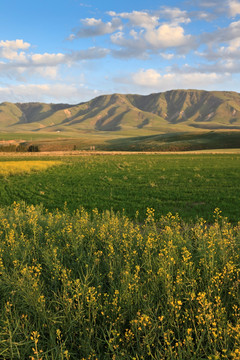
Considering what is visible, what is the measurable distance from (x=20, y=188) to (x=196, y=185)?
55.3ft

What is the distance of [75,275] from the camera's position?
5.37 m

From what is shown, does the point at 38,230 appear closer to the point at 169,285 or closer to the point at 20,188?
the point at 169,285

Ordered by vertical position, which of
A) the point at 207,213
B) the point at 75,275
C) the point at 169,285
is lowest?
the point at 207,213

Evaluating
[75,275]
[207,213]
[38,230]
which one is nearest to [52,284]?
[75,275]

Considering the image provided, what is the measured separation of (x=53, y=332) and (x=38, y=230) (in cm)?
444

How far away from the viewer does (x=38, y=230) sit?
795cm

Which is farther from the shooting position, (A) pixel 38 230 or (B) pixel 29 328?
(A) pixel 38 230

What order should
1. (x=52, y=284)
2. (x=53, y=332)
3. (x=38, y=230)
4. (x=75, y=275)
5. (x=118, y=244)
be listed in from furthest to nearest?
1. (x=38, y=230)
2. (x=118, y=244)
3. (x=75, y=275)
4. (x=52, y=284)
5. (x=53, y=332)

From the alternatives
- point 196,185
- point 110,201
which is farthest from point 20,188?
point 196,185

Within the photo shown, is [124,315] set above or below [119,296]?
below

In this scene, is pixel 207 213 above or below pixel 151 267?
below

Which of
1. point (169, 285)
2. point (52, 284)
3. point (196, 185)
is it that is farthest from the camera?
point (196, 185)

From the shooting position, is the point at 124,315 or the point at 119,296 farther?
the point at 119,296

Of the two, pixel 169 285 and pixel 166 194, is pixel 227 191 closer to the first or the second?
pixel 166 194
